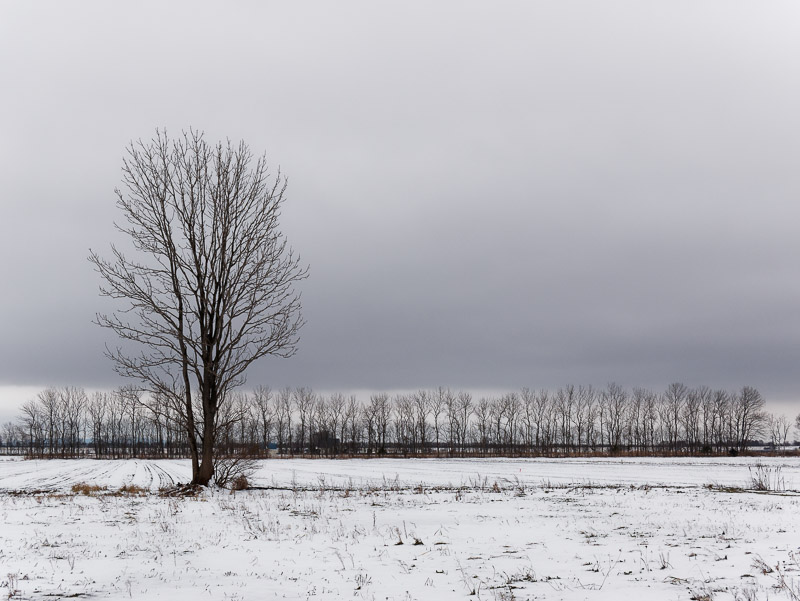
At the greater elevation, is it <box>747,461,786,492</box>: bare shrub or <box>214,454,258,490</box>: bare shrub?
<box>214,454,258,490</box>: bare shrub

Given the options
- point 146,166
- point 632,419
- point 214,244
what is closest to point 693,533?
point 214,244

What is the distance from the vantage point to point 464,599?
24.8 feet

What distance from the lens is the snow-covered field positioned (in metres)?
8.01

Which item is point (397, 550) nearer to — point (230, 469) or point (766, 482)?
point (230, 469)

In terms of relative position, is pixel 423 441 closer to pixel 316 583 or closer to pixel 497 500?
pixel 497 500

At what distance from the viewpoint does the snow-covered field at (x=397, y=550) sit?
315 inches

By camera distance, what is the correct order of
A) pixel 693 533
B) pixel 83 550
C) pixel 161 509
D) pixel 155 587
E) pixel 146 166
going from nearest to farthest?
pixel 155 587, pixel 83 550, pixel 693 533, pixel 161 509, pixel 146 166

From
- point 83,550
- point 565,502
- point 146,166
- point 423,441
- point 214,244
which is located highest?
point 146,166

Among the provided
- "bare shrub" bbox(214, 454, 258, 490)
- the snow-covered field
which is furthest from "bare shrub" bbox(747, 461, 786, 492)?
"bare shrub" bbox(214, 454, 258, 490)

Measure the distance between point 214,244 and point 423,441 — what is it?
118 metres

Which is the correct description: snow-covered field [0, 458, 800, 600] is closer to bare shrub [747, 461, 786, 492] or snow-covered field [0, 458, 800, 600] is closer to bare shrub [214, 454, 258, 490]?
bare shrub [214, 454, 258, 490]

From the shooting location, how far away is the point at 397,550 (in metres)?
10.8

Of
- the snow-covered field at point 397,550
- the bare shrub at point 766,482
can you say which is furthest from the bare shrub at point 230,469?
the bare shrub at point 766,482

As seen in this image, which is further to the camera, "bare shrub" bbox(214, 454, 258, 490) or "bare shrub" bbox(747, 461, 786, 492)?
"bare shrub" bbox(747, 461, 786, 492)
